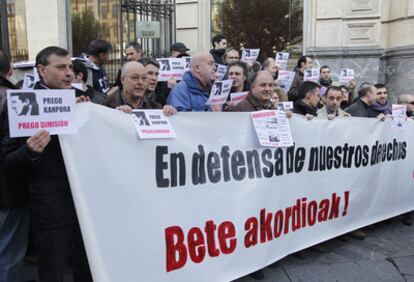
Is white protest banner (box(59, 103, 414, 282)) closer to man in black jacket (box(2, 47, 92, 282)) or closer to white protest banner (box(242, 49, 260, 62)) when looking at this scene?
man in black jacket (box(2, 47, 92, 282))

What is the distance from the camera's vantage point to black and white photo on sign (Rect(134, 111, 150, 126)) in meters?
2.87

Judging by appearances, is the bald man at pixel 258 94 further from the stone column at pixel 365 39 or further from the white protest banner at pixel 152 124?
the stone column at pixel 365 39

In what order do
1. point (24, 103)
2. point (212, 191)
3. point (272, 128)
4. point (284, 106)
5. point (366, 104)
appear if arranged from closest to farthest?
point (24, 103), point (212, 191), point (272, 128), point (284, 106), point (366, 104)

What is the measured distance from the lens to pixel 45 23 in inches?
385

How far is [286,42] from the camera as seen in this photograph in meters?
11.2

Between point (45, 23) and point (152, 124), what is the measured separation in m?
7.92

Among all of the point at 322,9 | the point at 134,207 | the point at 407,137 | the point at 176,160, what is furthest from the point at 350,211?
the point at 322,9

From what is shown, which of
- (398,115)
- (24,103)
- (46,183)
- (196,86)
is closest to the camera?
(24,103)

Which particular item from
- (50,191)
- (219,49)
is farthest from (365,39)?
(50,191)

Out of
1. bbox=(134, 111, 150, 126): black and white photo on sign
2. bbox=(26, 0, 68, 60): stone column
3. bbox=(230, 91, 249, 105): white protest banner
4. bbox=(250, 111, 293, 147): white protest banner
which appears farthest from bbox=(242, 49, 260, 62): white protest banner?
bbox=(134, 111, 150, 126): black and white photo on sign

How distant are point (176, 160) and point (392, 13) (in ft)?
29.9

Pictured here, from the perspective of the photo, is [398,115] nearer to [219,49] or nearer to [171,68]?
[171,68]

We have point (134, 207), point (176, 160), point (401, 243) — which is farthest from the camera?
point (401, 243)

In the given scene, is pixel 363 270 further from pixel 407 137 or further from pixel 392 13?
pixel 392 13
